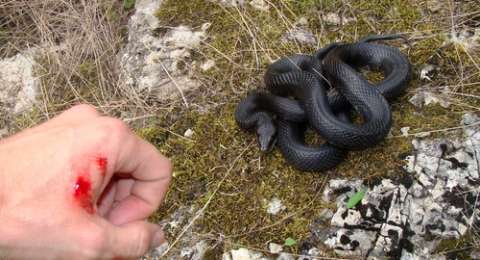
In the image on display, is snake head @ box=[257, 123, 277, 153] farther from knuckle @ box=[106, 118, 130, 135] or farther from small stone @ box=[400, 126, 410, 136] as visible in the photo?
knuckle @ box=[106, 118, 130, 135]

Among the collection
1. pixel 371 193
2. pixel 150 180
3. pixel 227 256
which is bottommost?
pixel 227 256

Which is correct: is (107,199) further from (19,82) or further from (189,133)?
(19,82)

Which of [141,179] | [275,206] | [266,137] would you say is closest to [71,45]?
[266,137]

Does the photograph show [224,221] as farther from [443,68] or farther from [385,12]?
[385,12]

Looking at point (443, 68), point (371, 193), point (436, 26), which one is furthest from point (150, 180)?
point (436, 26)

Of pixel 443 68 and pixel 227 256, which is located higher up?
pixel 443 68

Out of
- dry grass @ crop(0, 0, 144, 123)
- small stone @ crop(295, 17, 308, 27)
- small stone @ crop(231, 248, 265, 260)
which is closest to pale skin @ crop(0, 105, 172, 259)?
small stone @ crop(231, 248, 265, 260)
